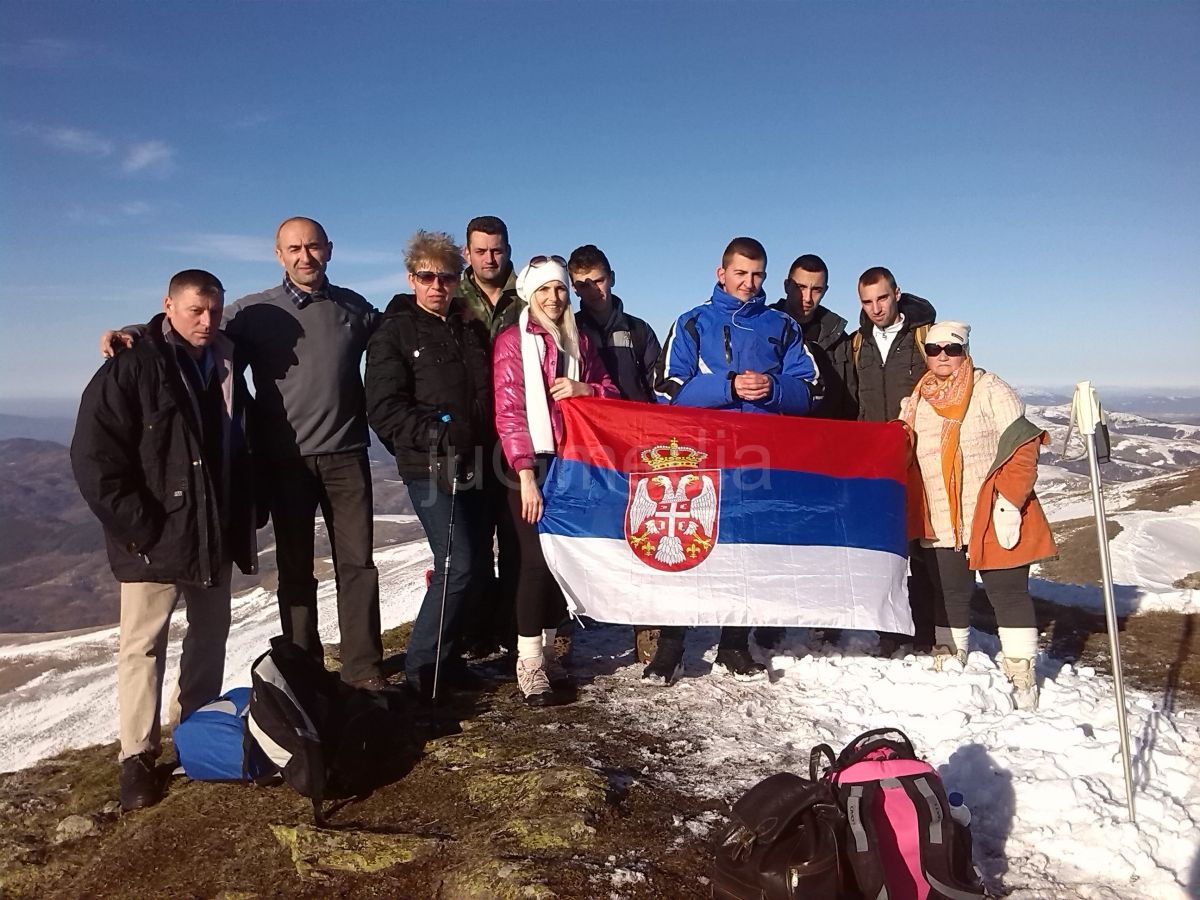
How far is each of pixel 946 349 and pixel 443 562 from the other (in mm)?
4691

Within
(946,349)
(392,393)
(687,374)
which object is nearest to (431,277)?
(392,393)

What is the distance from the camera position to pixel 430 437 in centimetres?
597

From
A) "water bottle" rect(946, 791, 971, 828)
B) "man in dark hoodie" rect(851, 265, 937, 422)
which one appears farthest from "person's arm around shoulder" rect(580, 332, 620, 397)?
"water bottle" rect(946, 791, 971, 828)

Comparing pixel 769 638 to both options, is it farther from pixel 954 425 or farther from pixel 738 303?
pixel 738 303

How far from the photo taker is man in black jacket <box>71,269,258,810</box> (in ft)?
16.3

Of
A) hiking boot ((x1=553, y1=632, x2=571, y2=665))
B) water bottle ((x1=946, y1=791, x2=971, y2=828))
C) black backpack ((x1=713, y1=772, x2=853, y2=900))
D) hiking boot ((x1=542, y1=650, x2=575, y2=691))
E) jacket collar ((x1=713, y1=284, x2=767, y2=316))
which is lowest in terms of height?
hiking boot ((x1=553, y1=632, x2=571, y2=665))

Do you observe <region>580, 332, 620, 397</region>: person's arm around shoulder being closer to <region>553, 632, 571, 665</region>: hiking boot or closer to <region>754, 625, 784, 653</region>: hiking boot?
<region>553, 632, 571, 665</region>: hiking boot

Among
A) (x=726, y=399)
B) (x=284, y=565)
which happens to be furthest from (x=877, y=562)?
(x=284, y=565)

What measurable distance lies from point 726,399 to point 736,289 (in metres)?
1.01

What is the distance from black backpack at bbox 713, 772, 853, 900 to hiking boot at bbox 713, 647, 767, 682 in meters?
3.33

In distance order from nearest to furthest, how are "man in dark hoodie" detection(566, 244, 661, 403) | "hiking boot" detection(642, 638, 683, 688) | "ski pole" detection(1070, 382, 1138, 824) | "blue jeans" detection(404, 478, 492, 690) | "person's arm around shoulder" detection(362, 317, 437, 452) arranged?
"ski pole" detection(1070, 382, 1138, 824), "person's arm around shoulder" detection(362, 317, 437, 452), "blue jeans" detection(404, 478, 492, 690), "hiking boot" detection(642, 638, 683, 688), "man in dark hoodie" detection(566, 244, 661, 403)

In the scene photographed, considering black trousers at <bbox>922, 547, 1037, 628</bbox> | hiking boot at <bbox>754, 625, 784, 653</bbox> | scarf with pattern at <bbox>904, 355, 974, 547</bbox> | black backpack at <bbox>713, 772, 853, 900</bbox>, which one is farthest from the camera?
hiking boot at <bbox>754, 625, 784, 653</bbox>

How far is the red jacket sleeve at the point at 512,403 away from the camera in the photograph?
6137 millimetres

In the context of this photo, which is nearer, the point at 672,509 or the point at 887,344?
the point at 672,509
